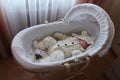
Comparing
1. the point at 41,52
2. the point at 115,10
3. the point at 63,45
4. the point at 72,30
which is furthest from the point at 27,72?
the point at 115,10

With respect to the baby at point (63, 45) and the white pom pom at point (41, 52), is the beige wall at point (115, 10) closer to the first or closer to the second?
the baby at point (63, 45)

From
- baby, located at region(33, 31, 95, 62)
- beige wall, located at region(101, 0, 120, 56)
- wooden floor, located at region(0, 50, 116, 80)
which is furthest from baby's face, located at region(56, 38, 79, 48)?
beige wall, located at region(101, 0, 120, 56)

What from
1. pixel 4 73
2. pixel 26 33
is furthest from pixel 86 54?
pixel 4 73

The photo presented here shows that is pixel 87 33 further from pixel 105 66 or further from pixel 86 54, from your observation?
pixel 105 66

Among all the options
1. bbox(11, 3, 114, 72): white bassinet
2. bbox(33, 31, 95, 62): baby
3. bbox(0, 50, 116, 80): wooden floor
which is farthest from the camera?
bbox(0, 50, 116, 80): wooden floor

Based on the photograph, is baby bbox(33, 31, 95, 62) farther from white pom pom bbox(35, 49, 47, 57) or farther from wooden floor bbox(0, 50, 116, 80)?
wooden floor bbox(0, 50, 116, 80)

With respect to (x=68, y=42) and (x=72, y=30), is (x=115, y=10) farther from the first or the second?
(x=68, y=42)
